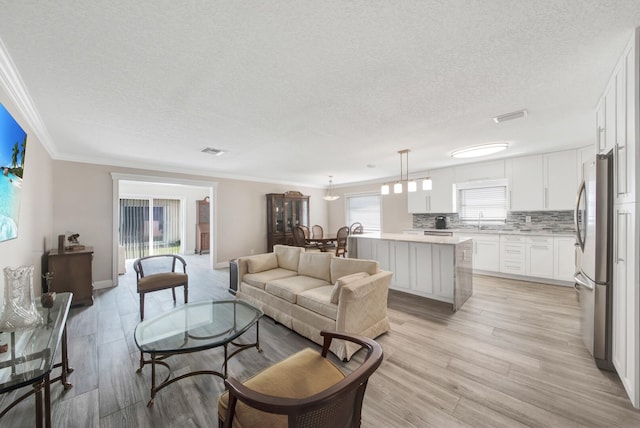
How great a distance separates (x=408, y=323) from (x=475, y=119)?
8.19 ft

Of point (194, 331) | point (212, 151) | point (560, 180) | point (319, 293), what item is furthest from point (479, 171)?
point (194, 331)

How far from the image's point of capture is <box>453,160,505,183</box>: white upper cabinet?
16.3ft

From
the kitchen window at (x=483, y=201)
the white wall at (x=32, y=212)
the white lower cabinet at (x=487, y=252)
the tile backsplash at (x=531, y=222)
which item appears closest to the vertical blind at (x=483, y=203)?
the kitchen window at (x=483, y=201)

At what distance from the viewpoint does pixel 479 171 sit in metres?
5.19

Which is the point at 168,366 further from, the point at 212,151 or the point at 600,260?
the point at 600,260

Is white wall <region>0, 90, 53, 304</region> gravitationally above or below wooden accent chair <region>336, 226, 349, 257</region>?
above

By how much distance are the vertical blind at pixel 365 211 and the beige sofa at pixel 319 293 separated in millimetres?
4420

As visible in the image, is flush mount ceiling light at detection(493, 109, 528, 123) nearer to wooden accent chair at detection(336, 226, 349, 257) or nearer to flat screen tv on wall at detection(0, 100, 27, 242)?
wooden accent chair at detection(336, 226, 349, 257)

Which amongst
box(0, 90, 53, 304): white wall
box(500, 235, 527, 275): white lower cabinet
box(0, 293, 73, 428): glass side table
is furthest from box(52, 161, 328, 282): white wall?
box(500, 235, 527, 275): white lower cabinet

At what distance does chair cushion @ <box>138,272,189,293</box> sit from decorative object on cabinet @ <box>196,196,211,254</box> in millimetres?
5439

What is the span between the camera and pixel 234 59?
1770 millimetres

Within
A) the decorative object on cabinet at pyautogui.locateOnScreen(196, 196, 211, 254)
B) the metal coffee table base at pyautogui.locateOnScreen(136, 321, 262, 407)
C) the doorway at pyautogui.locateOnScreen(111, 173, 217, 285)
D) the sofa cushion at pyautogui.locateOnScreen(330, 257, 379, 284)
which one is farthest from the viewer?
the decorative object on cabinet at pyautogui.locateOnScreen(196, 196, 211, 254)

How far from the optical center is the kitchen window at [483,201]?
5.15 metres

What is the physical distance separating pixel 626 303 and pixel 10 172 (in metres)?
4.62
